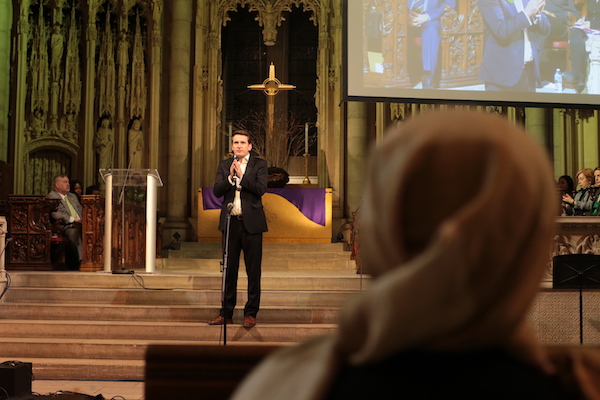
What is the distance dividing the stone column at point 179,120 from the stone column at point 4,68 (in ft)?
8.60

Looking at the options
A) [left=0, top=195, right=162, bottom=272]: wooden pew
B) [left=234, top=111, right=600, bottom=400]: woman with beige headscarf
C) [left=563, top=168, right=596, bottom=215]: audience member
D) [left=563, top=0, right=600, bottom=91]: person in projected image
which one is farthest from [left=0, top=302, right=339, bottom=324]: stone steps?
[left=234, top=111, right=600, bottom=400]: woman with beige headscarf

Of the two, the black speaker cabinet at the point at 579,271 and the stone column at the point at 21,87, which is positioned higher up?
the stone column at the point at 21,87

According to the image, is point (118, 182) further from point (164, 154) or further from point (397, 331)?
point (397, 331)

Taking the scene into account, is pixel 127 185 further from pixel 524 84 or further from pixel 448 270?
pixel 448 270

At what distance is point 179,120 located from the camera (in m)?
12.5

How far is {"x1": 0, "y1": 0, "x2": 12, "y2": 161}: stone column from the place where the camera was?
11625 millimetres

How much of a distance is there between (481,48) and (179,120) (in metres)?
5.94

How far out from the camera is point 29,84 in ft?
40.8

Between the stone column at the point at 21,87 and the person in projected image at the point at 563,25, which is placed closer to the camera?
the person in projected image at the point at 563,25

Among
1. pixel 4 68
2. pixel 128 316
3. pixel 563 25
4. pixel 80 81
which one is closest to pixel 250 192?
pixel 128 316

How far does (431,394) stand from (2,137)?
12236 millimetres

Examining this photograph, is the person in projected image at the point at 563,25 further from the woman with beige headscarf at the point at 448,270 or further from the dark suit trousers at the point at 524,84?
the woman with beige headscarf at the point at 448,270

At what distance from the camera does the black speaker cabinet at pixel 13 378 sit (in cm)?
426

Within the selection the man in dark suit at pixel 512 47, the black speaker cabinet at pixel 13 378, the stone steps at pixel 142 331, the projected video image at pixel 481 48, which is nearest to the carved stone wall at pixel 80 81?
the projected video image at pixel 481 48
